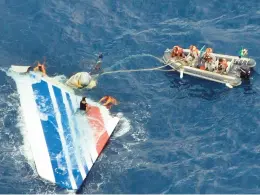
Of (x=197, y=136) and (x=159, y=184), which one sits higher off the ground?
(x=197, y=136)

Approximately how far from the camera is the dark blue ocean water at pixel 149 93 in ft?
139

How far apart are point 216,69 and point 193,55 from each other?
104 inches

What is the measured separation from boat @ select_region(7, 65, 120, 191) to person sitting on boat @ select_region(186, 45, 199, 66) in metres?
9.83

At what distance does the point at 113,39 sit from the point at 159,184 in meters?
18.6

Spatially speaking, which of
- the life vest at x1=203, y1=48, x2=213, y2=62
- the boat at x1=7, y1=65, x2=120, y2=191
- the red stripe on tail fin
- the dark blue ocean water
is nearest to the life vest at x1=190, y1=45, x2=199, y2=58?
the life vest at x1=203, y1=48, x2=213, y2=62

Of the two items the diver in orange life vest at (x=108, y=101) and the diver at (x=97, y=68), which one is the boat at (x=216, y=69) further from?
the diver in orange life vest at (x=108, y=101)

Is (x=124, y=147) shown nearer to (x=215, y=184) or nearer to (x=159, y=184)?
(x=159, y=184)

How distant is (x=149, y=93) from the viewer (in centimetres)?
4994

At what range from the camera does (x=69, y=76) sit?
51.1 meters

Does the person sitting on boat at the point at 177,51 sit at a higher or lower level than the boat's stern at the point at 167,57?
higher

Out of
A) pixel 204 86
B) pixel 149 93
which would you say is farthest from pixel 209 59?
pixel 149 93

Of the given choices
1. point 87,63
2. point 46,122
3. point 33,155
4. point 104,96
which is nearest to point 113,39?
point 87,63

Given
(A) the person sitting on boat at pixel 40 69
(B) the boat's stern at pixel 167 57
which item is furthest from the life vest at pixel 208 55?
(A) the person sitting on boat at pixel 40 69

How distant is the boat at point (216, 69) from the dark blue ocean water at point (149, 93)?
72 cm
